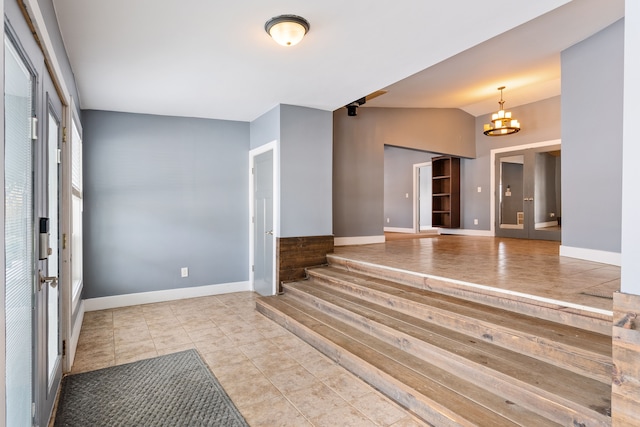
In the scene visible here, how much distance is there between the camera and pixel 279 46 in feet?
9.10

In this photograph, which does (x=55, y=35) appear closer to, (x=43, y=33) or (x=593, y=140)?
(x=43, y=33)

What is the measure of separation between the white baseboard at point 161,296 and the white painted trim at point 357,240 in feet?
5.35

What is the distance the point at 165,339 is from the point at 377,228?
399 centimetres

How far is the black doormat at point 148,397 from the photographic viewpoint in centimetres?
209

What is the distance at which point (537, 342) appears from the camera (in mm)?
2070

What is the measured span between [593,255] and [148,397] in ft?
16.2

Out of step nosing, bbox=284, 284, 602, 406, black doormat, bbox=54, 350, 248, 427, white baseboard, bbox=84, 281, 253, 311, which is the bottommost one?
black doormat, bbox=54, 350, 248, 427

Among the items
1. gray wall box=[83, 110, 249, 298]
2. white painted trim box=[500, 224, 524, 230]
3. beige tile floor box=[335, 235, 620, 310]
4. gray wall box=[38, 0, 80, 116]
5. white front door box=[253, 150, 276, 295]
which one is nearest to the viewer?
gray wall box=[38, 0, 80, 116]

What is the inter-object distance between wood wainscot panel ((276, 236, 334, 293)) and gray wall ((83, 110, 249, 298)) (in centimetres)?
107

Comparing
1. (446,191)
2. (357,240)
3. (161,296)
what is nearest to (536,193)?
(446,191)

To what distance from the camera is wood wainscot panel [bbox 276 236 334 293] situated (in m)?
4.36

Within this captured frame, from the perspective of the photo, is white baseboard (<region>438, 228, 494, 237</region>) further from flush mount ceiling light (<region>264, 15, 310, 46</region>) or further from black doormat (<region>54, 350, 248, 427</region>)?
black doormat (<region>54, 350, 248, 427</region>)

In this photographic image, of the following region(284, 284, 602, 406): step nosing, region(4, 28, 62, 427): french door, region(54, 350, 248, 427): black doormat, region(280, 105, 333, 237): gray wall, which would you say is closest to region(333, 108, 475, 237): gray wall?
region(280, 105, 333, 237): gray wall

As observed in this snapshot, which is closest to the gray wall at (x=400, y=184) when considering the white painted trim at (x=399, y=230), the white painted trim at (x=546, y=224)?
the white painted trim at (x=399, y=230)
